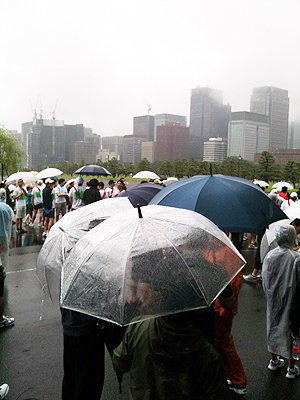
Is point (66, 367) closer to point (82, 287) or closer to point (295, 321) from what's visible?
point (82, 287)

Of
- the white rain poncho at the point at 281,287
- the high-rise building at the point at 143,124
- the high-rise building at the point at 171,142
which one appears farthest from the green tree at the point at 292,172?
the high-rise building at the point at 143,124

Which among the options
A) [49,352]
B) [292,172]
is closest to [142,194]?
[49,352]

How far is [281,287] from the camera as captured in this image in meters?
3.81

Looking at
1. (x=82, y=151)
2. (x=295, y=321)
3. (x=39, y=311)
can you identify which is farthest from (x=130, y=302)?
(x=82, y=151)

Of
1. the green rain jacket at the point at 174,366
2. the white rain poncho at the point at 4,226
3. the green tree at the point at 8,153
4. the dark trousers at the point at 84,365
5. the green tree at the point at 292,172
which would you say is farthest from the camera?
the green tree at the point at 8,153

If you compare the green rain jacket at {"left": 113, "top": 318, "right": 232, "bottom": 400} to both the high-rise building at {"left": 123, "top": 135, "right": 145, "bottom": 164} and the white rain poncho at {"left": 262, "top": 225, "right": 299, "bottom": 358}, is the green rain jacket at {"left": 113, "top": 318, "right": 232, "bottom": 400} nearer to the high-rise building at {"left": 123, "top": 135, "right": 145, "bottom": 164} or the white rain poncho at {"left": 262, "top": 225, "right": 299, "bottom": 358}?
the white rain poncho at {"left": 262, "top": 225, "right": 299, "bottom": 358}

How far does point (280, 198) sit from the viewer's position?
10852 mm

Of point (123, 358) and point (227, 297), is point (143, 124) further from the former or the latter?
point (123, 358)

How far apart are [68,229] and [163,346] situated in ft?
4.95

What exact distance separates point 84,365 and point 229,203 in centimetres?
205

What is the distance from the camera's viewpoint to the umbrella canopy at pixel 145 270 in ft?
6.94

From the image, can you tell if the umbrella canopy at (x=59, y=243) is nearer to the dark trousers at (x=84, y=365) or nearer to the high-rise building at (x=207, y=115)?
the dark trousers at (x=84, y=365)

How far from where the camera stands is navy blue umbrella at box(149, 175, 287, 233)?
392 cm

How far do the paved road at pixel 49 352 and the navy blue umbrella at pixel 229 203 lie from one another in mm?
1585
